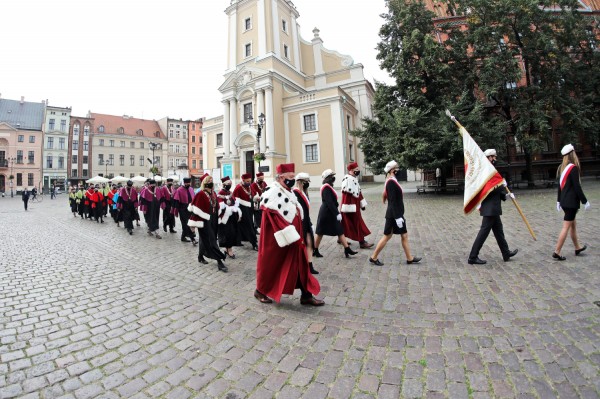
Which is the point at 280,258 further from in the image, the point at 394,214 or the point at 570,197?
the point at 570,197

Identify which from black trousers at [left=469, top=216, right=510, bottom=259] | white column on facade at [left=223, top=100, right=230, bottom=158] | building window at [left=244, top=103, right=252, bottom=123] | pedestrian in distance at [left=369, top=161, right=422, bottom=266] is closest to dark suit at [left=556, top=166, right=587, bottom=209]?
black trousers at [left=469, top=216, right=510, bottom=259]

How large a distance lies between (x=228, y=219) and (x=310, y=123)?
30542 millimetres

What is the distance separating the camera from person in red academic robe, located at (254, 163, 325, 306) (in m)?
3.89

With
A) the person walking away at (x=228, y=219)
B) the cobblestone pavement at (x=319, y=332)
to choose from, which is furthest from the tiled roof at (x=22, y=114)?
the cobblestone pavement at (x=319, y=332)

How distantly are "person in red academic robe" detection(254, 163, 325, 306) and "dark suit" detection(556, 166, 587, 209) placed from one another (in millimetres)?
5094

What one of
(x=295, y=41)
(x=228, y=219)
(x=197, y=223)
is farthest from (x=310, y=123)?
(x=197, y=223)

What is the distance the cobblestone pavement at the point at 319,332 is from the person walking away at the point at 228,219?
1.26 m

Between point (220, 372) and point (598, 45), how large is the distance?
33.8 m

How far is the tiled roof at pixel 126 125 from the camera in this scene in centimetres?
6744

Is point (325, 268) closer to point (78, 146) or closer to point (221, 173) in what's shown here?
point (221, 173)

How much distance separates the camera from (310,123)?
3600 centimetres

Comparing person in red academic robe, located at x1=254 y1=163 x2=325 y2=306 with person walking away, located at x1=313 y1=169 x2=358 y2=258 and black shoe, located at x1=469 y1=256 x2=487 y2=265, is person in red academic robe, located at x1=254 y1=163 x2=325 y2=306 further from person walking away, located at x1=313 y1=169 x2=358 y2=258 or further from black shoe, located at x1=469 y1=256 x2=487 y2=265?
black shoe, located at x1=469 y1=256 x2=487 y2=265

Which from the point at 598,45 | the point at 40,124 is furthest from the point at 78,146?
the point at 598,45

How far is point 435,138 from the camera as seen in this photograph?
56.9 ft
